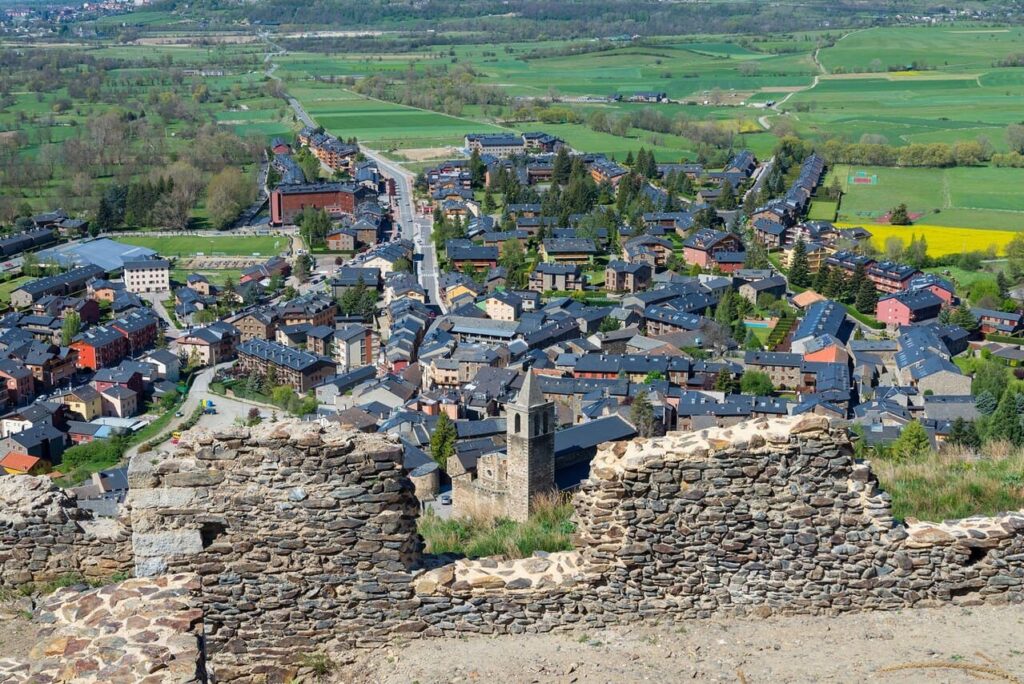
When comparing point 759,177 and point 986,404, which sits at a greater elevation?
point 986,404

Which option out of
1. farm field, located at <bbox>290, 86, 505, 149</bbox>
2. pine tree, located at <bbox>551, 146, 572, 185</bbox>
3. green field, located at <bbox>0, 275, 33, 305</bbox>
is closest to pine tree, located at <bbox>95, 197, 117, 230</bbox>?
green field, located at <bbox>0, 275, 33, 305</bbox>

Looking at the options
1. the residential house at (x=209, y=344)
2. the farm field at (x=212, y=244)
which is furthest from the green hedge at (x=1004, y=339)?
the farm field at (x=212, y=244)

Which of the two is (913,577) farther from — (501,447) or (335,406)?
(335,406)

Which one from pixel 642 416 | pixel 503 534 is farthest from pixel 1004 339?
pixel 503 534

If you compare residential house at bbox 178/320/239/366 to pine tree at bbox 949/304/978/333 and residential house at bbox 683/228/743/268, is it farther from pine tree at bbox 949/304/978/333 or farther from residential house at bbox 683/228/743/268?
pine tree at bbox 949/304/978/333

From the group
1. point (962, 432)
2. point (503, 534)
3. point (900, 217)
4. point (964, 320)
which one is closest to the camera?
point (503, 534)

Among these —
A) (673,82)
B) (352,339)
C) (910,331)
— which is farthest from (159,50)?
(910,331)

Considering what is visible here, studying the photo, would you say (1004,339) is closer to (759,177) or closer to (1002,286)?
(1002,286)
